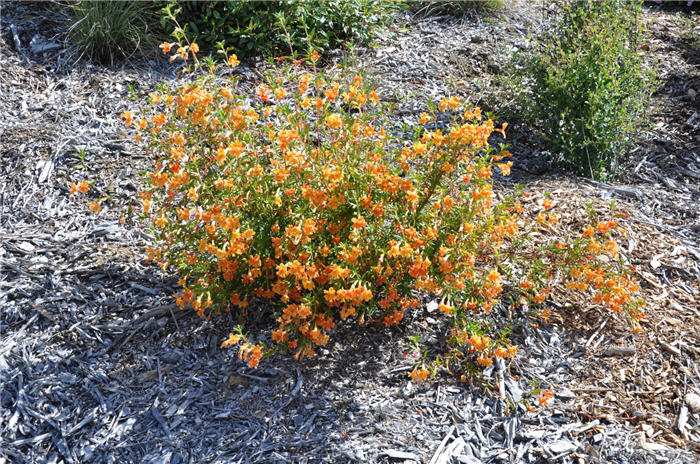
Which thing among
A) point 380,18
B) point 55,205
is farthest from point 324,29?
point 55,205

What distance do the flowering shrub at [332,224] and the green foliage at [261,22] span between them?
1.95 meters

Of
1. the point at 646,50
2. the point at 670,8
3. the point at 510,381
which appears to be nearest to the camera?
the point at 510,381

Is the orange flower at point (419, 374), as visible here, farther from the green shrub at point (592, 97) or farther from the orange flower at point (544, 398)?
the green shrub at point (592, 97)

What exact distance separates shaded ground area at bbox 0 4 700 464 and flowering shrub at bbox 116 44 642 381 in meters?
0.18

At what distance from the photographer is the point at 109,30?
4.46m

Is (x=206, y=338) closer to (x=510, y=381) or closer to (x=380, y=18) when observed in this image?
(x=510, y=381)

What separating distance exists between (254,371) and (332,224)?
28.7 inches

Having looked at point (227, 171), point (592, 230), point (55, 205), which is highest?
point (227, 171)

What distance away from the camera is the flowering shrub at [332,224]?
252cm

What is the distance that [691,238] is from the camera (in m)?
3.62

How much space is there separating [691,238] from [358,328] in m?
2.01

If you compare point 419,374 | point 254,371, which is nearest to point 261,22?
point 254,371

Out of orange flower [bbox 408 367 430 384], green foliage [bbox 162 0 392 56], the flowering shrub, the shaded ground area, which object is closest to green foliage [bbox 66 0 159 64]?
green foliage [bbox 162 0 392 56]

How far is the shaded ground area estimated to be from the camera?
2.57 m
